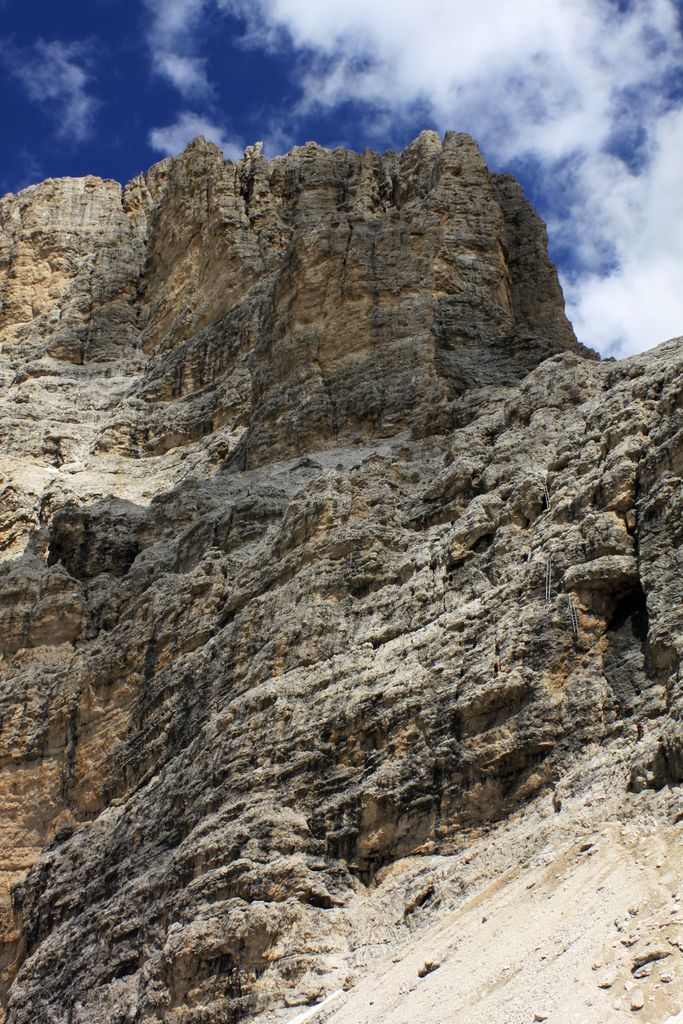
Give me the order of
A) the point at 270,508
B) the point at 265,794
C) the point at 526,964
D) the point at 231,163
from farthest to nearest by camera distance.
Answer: the point at 231,163
the point at 270,508
the point at 265,794
the point at 526,964

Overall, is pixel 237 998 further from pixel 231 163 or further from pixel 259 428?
pixel 231 163

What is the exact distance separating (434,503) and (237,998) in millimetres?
9395

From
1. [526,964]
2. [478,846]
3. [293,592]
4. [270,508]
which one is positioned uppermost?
[270,508]

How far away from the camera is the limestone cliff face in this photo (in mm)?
16516

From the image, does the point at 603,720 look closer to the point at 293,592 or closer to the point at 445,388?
the point at 293,592

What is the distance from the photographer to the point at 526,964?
41.1 ft

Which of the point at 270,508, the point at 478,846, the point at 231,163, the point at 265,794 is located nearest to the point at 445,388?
the point at 270,508

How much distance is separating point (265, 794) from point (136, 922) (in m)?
2.77

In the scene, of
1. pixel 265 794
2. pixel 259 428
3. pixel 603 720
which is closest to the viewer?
pixel 603 720

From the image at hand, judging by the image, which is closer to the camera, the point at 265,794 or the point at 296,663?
the point at 265,794

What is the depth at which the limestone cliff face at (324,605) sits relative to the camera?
1652 centimetres

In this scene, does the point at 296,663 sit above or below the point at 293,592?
below

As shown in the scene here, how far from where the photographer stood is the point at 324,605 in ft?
69.4

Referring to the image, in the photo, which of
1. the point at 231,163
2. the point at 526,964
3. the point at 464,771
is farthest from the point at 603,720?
the point at 231,163
